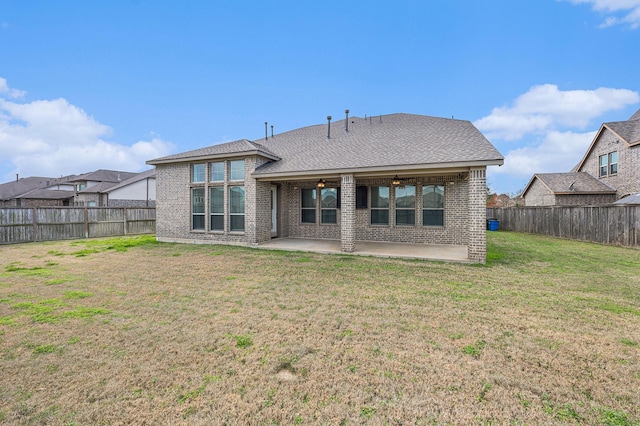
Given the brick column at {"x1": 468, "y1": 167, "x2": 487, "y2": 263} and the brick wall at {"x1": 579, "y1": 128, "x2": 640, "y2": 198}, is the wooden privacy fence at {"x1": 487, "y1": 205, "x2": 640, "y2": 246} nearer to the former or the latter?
the brick wall at {"x1": 579, "y1": 128, "x2": 640, "y2": 198}

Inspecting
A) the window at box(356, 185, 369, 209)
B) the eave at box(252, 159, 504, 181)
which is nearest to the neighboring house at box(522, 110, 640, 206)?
the eave at box(252, 159, 504, 181)

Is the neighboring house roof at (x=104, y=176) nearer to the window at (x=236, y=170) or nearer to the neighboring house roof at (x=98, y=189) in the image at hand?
the neighboring house roof at (x=98, y=189)

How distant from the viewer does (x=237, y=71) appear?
18.8 meters

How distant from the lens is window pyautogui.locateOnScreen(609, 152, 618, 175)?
18.1 meters

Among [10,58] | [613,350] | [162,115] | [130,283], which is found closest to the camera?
[613,350]

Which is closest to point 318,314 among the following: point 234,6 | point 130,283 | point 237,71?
point 130,283

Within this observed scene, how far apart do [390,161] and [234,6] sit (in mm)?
11775

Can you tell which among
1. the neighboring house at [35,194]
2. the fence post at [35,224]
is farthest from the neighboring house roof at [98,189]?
the fence post at [35,224]

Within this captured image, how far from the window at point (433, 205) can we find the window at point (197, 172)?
A: 8871 mm

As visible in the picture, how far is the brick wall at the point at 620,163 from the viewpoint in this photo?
16359mm

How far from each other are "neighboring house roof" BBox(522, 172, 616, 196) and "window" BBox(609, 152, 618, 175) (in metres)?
0.97

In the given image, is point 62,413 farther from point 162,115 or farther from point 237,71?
point 162,115

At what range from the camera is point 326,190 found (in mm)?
12320

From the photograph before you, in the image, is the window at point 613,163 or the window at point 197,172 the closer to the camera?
the window at point 197,172
